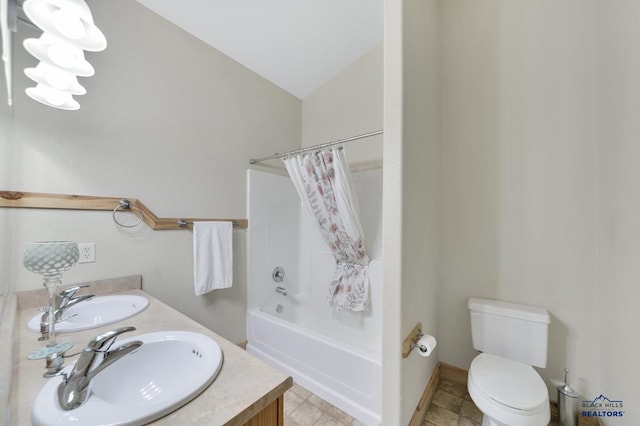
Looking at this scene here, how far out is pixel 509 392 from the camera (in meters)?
1.18

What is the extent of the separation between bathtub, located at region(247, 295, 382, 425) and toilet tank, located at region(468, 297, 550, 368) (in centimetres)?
73

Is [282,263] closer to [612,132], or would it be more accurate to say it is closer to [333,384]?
[333,384]

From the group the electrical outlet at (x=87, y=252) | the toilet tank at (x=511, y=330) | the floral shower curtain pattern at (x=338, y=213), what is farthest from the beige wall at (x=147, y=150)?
the toilet tank at (x=511, y=330)

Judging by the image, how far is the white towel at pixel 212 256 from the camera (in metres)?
1.83

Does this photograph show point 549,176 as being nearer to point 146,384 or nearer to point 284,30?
point 284,30

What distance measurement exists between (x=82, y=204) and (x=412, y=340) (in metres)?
1.97

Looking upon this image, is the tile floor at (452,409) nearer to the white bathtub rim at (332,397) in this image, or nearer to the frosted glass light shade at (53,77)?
the white bathtub rim at (332,397)

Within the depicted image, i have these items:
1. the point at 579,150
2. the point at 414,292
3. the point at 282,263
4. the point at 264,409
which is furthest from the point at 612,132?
the point at 282,263

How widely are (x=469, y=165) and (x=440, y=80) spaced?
2.35 feet

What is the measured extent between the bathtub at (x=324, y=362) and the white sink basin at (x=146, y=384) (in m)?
1.07

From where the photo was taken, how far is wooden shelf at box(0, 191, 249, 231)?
113 cm

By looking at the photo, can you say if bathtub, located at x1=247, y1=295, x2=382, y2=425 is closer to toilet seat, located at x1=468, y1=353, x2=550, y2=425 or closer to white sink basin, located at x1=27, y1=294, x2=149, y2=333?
toilet seat, located at x1=468, y1=353, x2=550, y2=425

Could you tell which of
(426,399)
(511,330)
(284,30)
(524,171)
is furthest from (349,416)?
(284,30)

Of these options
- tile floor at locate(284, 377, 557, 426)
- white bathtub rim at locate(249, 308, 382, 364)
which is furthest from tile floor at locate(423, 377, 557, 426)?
white bathtub rim at locate(249, 308, 382, 364)
